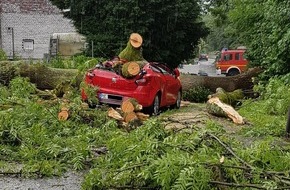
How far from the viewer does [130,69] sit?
11.3m

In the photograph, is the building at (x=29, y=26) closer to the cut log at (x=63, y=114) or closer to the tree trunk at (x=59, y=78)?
the tree trunk at (x=59, y=78)

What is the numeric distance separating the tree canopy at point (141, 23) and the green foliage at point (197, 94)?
694 cm

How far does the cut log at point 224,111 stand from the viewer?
418 inches

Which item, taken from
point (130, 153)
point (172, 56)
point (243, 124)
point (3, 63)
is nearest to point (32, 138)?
point (130, 153)

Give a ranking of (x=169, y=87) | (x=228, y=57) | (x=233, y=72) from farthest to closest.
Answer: (x=228, y=57) → (x=233, y=72) → (x=169, y=87)

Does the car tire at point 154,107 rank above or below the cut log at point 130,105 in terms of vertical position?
below

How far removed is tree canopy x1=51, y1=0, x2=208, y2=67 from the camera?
24.1m

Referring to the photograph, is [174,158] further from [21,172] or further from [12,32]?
[12,32]

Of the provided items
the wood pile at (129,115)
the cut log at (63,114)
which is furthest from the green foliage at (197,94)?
the cut log at (63,114)

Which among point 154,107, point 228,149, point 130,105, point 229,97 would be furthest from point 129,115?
point 229,97

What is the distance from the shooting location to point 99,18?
25328mm

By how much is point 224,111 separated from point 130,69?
236cm

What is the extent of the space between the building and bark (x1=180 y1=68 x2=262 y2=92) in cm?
2299

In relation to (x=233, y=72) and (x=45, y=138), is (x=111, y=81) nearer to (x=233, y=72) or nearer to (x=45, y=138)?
(x=45, y=138)
